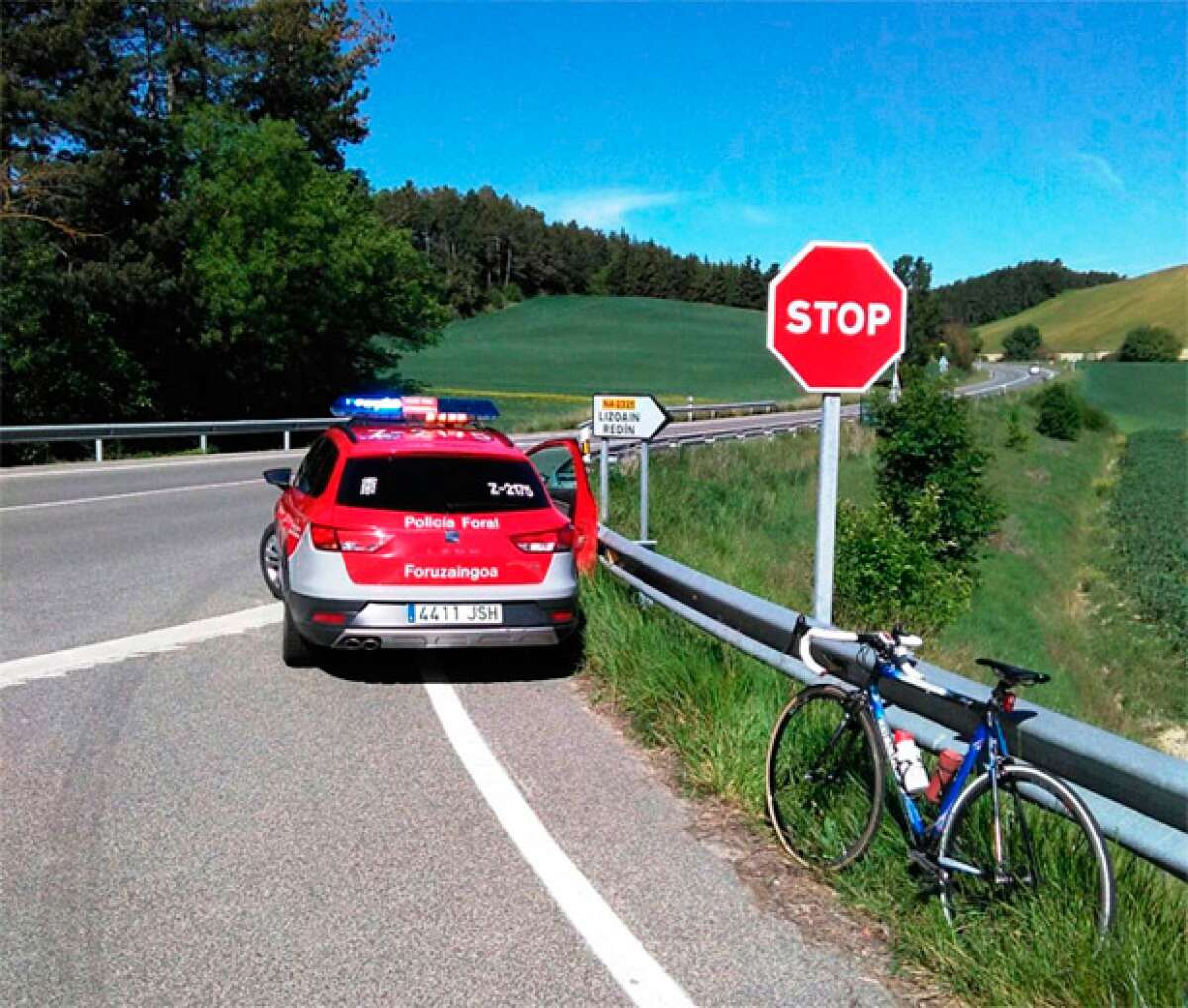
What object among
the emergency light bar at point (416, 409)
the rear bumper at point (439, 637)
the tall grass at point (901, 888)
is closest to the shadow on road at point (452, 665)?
the rear bumper at point (439, 637)

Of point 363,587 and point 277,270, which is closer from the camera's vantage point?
point 363,587

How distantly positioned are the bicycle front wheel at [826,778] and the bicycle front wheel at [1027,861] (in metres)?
0.44

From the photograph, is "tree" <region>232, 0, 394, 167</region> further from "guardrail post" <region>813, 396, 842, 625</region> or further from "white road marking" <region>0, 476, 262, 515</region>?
"guardrail post" <region>813, 396, 842, 625</region>

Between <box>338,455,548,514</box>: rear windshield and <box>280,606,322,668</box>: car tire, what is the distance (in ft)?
3.24

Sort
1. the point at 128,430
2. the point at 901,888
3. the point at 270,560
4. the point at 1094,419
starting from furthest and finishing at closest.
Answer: the point at 1094,419
the point at 128,430
the point at 270,560
the point at 901,888

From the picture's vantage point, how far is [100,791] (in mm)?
5234

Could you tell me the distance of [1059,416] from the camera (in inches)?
3120

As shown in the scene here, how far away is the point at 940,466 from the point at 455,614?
32.6m

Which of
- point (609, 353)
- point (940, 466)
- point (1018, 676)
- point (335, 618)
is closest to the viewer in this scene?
point (1018, 676)

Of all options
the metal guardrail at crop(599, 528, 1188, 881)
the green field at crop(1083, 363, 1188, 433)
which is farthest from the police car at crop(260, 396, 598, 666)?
the green field at crop(1083, 363, 1188, 433)

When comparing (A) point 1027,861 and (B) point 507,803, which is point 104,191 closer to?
(B) point 507,803

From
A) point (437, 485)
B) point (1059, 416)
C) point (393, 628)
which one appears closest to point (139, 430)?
point (437, 485)

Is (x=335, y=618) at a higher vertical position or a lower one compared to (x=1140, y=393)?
lower

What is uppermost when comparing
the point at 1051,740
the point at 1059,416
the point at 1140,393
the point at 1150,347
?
the point at 1150,347
